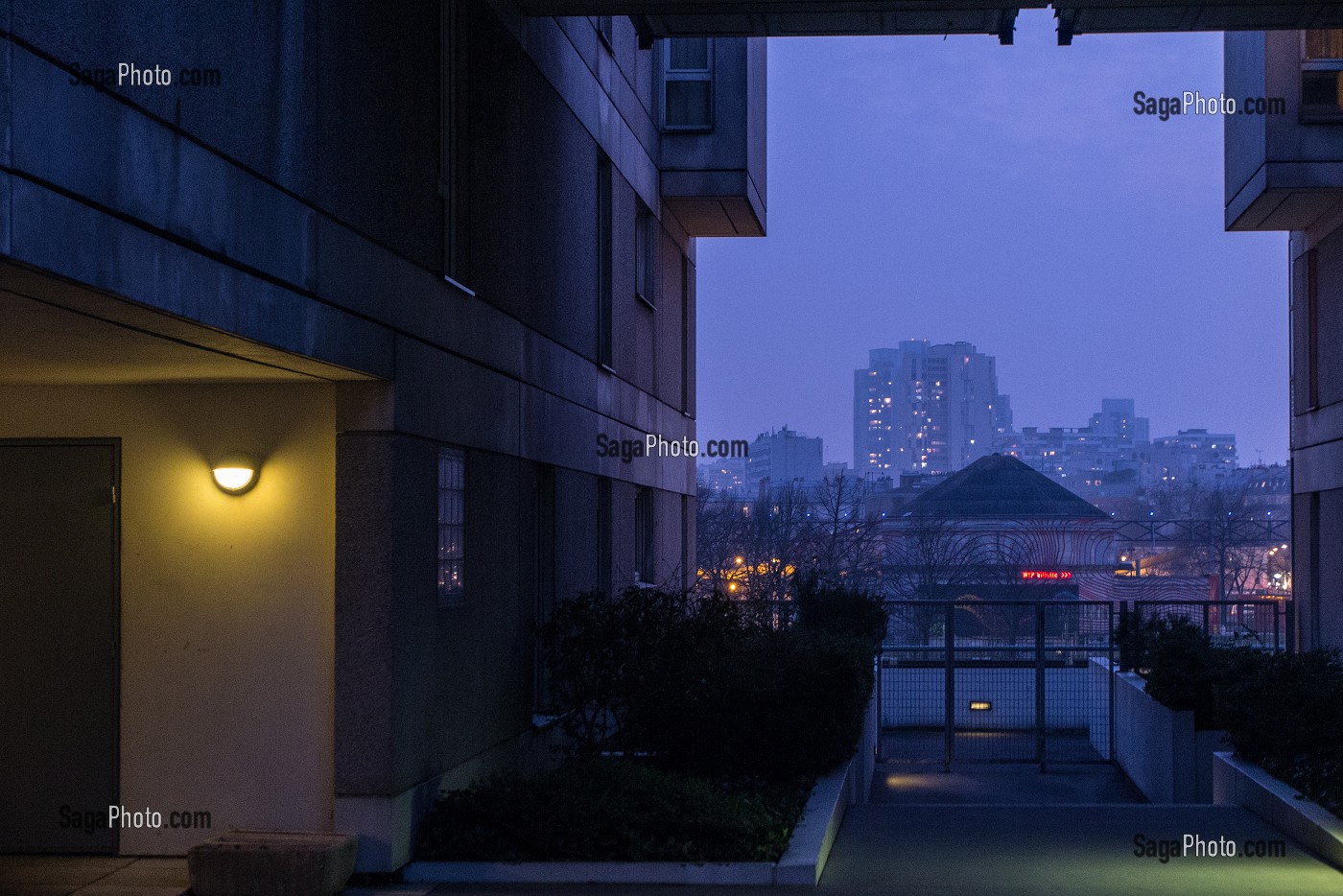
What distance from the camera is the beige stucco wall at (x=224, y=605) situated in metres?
8.18

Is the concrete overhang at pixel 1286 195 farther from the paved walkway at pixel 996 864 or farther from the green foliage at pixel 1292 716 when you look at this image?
the paved walkway at pixel 996 864

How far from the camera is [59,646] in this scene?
8383 mm

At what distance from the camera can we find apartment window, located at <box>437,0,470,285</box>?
362 inches

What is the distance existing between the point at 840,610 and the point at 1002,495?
48804mm

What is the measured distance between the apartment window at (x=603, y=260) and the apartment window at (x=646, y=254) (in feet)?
6.60

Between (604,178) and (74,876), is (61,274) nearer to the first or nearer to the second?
(74,876)

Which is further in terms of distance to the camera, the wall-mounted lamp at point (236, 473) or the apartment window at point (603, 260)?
the apartment window at point (603, 260)

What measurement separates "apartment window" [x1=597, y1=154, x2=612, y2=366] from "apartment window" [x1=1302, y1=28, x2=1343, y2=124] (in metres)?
7.56

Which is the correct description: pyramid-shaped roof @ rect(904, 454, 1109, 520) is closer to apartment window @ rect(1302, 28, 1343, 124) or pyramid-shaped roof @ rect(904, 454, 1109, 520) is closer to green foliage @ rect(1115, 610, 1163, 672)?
green foliage @ rect(1115, 610, 1163, 672)

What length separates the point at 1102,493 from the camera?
129375mm

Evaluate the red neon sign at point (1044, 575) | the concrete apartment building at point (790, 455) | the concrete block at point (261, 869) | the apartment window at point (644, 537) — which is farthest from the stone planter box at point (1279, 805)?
the concrete apartment building at point (790, 455)
